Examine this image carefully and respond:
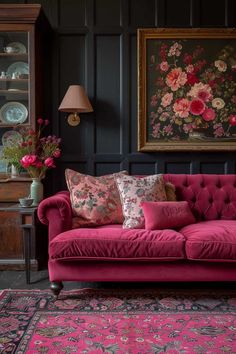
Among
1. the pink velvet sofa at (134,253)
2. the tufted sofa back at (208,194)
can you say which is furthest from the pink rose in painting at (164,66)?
the pink velvet sofa at (134,253)

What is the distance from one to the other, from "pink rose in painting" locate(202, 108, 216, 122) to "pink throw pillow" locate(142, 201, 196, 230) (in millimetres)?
1170

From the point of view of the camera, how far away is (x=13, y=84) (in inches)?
143

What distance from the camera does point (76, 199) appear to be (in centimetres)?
311

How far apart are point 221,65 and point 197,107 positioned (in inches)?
18.5

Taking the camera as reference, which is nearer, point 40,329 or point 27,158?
point 40,329

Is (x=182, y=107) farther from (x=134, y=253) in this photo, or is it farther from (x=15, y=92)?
(x=134, y=253)

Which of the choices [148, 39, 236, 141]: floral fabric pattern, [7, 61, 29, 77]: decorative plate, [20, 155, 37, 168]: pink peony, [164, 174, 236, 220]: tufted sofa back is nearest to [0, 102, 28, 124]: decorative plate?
[7, 61, 29, 77]: decorative plate

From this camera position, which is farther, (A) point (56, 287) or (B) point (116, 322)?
(A) point (56, 287)

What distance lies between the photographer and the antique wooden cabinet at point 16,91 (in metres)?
3.44

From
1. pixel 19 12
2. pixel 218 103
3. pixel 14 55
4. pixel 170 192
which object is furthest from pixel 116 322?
pixel 19 12

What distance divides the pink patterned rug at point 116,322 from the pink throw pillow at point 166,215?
1.62 ft

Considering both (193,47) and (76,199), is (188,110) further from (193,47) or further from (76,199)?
(76,199)

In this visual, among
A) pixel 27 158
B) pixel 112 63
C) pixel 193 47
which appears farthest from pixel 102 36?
pixel 27 158

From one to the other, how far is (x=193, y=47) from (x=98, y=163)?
1482 mm
